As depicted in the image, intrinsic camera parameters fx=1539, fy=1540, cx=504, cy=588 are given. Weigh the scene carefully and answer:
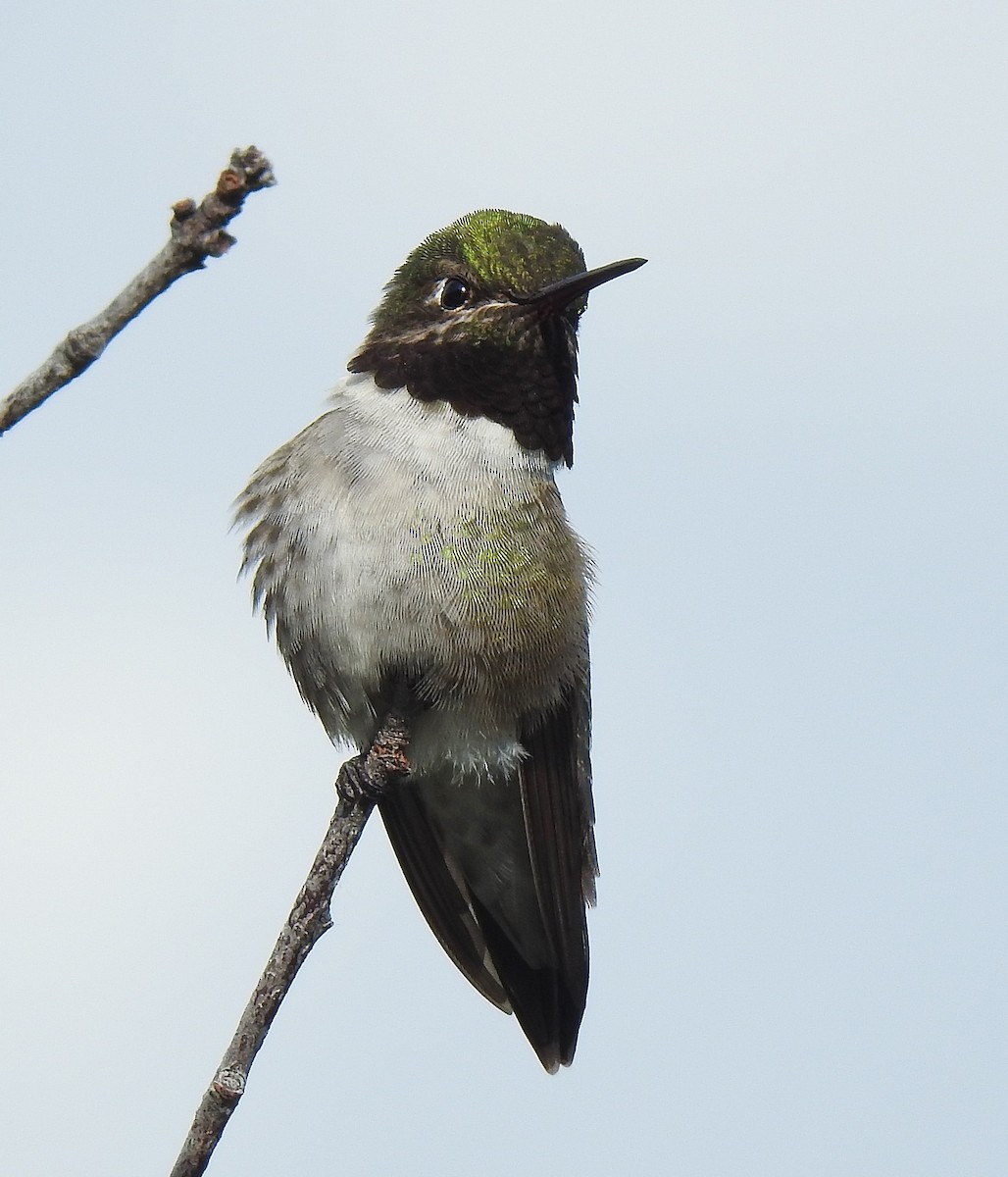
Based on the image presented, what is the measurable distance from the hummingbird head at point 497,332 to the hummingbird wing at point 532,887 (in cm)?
124

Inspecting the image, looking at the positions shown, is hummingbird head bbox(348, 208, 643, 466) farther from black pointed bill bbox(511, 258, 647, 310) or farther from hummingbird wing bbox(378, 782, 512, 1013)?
hummingbird wing bbox(378, 782, 512, 1013)

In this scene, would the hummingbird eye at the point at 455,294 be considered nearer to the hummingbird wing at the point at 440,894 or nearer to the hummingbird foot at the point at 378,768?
the hummingbird foot at the point at 378,768

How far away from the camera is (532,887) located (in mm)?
7098

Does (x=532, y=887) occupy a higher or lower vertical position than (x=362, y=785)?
higher

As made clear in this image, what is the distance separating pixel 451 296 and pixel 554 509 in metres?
1.10

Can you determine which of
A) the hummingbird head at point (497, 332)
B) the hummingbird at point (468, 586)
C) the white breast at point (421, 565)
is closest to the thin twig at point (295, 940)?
the hummingbird at point (468, 586)

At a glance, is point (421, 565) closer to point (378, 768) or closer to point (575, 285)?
point (378, 768)

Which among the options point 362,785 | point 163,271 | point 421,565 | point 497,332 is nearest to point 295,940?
point 362,785

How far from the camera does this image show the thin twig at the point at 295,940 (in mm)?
3555

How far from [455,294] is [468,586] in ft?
5.21

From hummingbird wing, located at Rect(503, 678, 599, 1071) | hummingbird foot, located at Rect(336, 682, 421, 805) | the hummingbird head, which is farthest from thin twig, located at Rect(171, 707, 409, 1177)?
the hummingbird head

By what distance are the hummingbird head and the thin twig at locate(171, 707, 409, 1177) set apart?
1.59 m

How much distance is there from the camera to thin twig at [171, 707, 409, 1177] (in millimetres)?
3555

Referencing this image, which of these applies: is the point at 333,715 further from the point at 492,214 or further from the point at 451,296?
the point at 492,214
